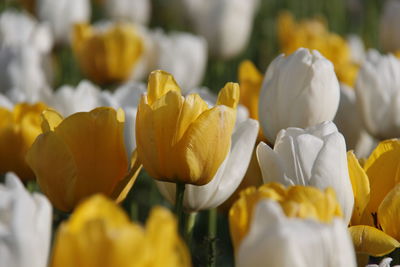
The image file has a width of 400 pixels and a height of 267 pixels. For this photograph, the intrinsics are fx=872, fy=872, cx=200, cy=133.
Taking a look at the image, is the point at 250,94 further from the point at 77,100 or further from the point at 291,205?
the point at 291,205

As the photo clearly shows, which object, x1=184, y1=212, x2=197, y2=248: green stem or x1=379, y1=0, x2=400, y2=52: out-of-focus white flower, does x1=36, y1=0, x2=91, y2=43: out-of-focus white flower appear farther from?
x1=184, y1=212, x2=197, y2=248: green stem

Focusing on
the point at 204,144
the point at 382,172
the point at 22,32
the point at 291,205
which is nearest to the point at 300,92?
the point at 382,172

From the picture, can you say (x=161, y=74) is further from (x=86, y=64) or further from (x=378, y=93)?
(x=86, y=64)

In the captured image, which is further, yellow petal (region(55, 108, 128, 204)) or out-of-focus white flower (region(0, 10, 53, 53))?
out-of-focus white flower (region(0, 10, 53, 53))

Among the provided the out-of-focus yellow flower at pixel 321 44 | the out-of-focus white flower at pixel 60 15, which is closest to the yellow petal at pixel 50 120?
the out-of-focus yellow flower at pixel 321 44

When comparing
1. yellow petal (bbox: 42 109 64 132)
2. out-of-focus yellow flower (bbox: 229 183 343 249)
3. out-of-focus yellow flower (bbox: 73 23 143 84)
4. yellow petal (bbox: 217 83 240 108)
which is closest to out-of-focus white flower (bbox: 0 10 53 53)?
out-of-focus yellow flower (bbox: 73 23 143 84)

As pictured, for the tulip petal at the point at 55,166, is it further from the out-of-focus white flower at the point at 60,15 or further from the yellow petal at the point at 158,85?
the out-of-focus white flower at the point at 60,15
